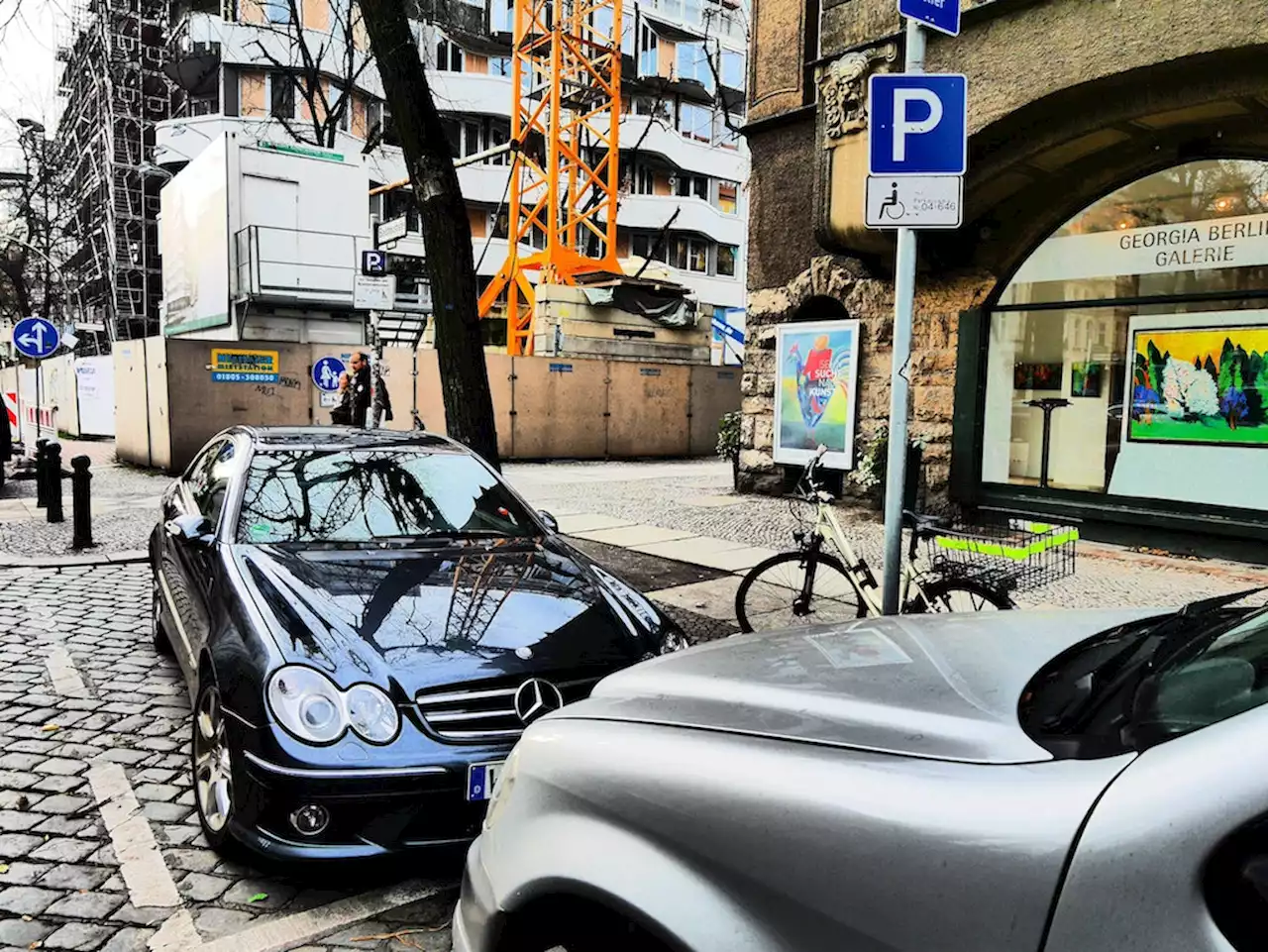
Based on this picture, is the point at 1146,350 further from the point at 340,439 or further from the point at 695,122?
the point at 695,122

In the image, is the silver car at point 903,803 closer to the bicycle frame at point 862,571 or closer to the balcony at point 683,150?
the bicycle frame at point 862,571

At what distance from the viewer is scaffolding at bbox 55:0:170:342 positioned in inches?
1437

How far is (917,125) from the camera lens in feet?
13.5

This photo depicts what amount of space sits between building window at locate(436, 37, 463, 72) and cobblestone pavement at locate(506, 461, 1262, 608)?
103 ft

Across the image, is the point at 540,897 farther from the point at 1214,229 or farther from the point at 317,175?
the point at 317,175

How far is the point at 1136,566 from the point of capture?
8445mm

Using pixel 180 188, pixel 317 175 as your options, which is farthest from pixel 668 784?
pixel 180 188

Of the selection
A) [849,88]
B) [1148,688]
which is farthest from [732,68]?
[1148,688]

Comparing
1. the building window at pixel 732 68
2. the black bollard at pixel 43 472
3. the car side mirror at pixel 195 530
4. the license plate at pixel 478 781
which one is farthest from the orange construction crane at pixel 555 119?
the license plate at pixel 478 781

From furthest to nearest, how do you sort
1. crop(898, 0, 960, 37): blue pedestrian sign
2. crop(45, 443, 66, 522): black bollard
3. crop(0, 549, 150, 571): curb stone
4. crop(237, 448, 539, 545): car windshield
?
crop(45, 443, 66, 522): black bollard, crop(0, 549, 150, 571): curb stone, crop(237, 448, 539, 545): car windshield, crop(898, 0, 960, 37): blue pedestrian sign

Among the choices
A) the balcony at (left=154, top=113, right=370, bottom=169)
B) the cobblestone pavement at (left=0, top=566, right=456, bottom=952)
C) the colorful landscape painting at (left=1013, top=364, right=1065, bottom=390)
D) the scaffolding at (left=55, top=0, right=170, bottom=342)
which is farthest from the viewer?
the scaffolding at (left=55, top=0, right=170, bottom=342)

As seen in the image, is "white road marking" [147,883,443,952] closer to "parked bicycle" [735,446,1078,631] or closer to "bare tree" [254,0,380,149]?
"parked bicycle" [735,446,1078,631]

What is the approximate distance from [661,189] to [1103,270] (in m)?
42.1

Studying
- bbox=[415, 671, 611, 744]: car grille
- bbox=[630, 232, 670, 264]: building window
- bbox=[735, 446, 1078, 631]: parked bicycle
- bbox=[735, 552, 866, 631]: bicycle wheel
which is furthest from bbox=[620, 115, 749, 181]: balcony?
bbox=[415, 671, 611, 744]: car grille
